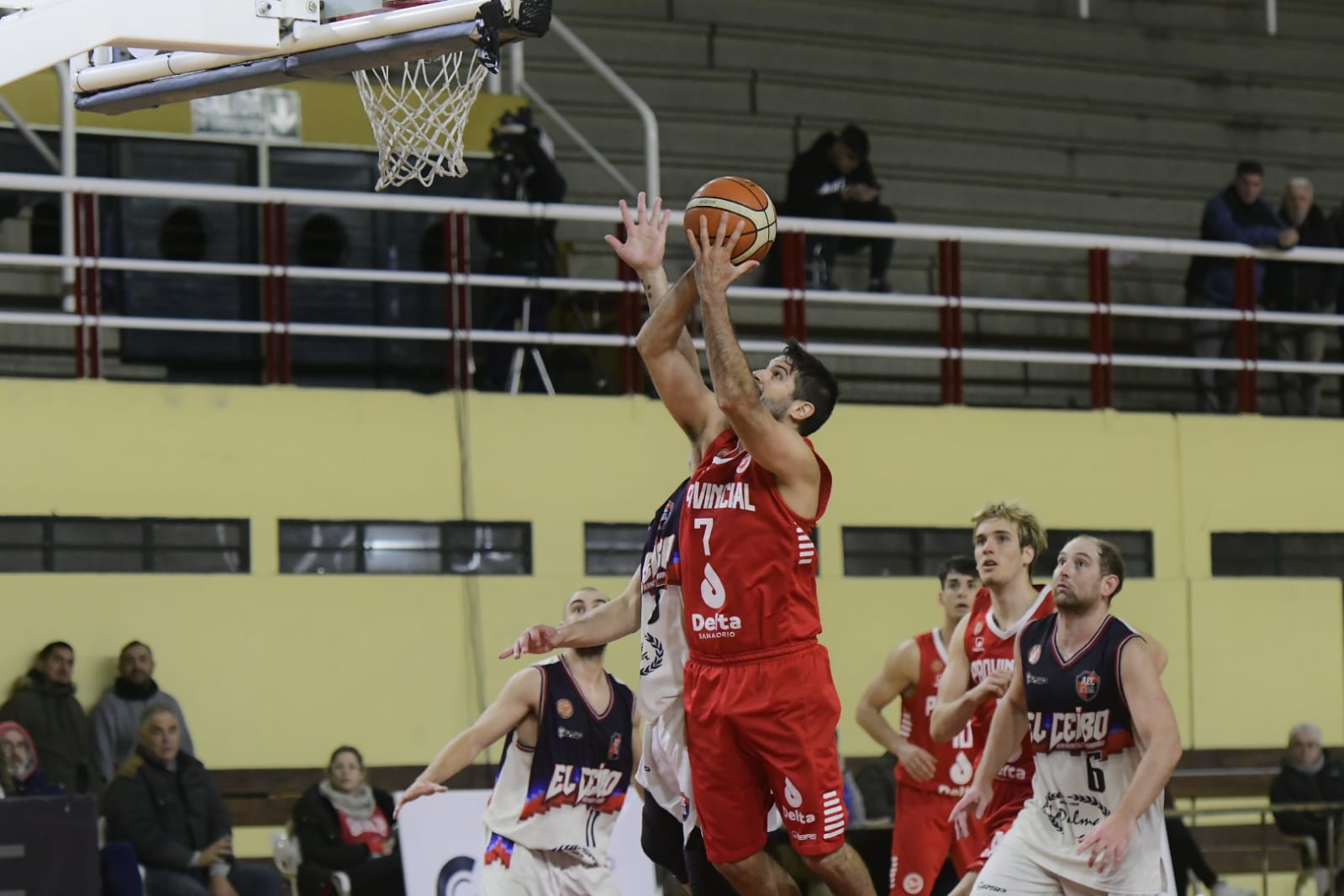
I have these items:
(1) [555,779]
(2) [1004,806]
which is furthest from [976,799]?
(1) [555,779]

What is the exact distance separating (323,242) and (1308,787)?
7534mm

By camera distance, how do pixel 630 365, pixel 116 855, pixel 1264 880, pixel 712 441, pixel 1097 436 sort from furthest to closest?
pixel 1097 436 < pixel 630 365 < pixel 1264 880 < pixel 116 855 < pixel 712 441

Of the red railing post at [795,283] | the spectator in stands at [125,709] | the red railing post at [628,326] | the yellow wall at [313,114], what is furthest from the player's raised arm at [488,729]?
the yellow wall at [313,114]

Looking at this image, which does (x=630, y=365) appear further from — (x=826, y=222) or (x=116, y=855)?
(x=116, y=855)

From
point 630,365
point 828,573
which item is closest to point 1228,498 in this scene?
point 828,573

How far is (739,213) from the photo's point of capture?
658 centimetres

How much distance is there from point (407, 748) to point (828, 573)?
118 inches

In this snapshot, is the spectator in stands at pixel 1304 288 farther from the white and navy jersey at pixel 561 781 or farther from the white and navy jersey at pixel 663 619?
the white and navy jersey at pixel 663 619

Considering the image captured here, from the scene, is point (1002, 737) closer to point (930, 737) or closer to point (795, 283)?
point (930, 737)

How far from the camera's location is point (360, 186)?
14.6 m

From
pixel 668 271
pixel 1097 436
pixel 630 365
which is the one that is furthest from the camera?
pixel 668 271

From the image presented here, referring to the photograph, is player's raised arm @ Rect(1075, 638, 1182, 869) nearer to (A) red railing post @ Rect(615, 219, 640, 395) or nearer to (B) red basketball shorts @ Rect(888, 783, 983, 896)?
(B) red basketball shorts @ Rect(888, 783, 983, 896)

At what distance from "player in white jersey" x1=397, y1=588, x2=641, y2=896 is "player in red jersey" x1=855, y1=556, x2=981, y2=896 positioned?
170 cm

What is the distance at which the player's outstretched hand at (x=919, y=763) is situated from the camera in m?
9.76
